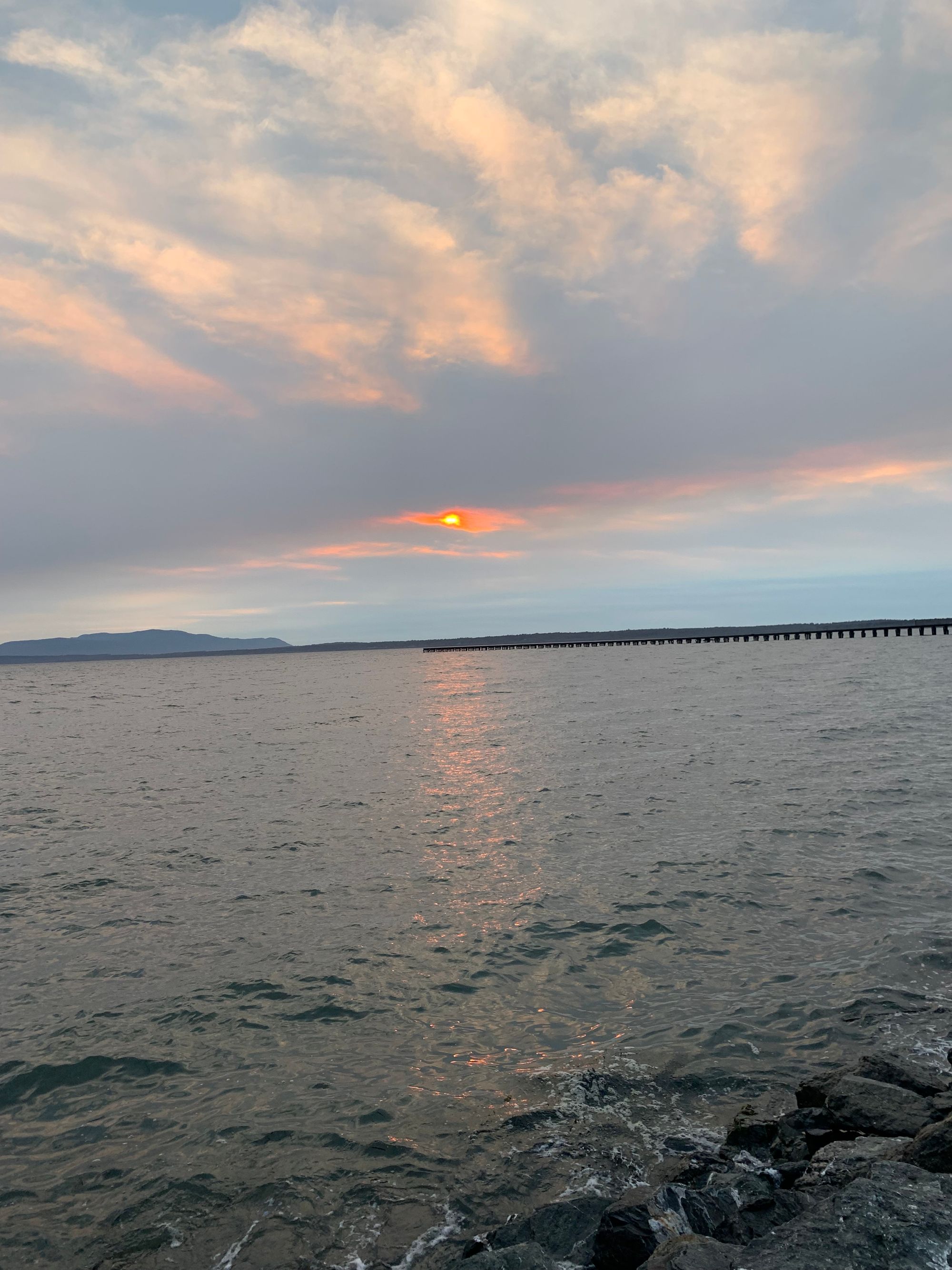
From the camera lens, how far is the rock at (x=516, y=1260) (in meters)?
6.20

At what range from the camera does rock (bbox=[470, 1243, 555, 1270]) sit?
20.3 feet

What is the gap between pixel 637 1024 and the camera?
437 inches

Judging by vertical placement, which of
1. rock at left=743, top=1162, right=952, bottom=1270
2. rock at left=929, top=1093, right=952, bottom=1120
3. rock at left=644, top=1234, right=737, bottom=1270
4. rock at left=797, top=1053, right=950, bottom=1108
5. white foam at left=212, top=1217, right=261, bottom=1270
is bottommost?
white foam at left=212, top=1217, right=261, bottom=1270

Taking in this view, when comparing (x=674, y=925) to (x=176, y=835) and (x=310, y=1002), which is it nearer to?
(x=310, y=1002)

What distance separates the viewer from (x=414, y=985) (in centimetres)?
1269

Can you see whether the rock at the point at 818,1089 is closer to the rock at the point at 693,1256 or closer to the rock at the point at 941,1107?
the rock at the point at 941,1107

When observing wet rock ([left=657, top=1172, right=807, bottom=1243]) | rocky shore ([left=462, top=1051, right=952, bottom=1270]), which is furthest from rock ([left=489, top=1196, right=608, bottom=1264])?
wet rock ([left=657, top=1172, right=807, bottom=1243])

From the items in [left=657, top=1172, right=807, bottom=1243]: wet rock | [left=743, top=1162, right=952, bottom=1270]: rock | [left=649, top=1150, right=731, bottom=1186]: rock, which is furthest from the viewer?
[left=649, top=1150, right=731, bottom=1186]: rock

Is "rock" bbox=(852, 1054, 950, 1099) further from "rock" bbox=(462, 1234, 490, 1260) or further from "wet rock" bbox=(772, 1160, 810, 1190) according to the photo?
"rock" bbox=(462, 1234, 490, 1260)

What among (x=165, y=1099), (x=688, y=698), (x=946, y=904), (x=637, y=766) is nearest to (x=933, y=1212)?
(x=165, y=1099)

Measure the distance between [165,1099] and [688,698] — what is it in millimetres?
66826

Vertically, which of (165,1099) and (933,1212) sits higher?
(933,1212)

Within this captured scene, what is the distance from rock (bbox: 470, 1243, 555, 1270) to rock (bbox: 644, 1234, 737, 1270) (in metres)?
0.82

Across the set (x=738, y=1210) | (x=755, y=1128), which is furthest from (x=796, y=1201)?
(x=755, y=1128)
